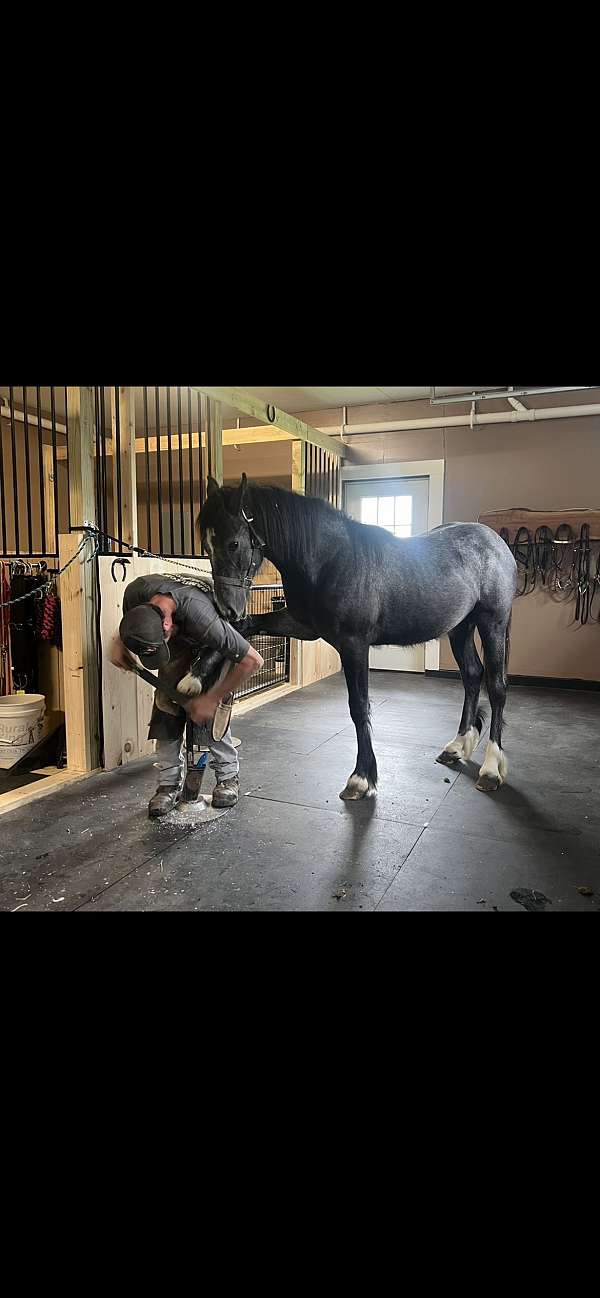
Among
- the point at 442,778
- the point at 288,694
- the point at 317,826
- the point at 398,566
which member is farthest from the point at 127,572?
the point at 288,694

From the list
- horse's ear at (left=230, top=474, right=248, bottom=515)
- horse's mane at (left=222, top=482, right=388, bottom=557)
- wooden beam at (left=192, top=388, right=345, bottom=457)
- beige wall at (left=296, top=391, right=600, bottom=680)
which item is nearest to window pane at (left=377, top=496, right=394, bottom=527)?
beige wall at (left=296, top=391, right=600, bottom=680)

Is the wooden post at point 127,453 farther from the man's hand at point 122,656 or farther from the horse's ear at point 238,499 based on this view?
the horse's ear at point 238,499

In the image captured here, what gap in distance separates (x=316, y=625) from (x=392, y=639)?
1.43 feet

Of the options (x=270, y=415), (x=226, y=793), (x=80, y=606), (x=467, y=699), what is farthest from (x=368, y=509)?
(x=226, y=793)

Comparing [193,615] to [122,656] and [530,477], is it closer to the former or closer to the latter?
[122,656]

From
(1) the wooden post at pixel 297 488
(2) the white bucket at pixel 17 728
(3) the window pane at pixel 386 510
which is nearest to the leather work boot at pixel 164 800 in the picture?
(2) the white bucket at pixel 17 728

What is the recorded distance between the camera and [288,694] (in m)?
5.62

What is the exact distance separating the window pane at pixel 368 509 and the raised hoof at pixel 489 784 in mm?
3885

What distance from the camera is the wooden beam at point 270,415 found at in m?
4.36

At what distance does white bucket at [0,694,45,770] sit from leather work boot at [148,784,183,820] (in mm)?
1113

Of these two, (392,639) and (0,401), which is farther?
(0,401)

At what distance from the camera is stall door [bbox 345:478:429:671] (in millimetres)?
6383

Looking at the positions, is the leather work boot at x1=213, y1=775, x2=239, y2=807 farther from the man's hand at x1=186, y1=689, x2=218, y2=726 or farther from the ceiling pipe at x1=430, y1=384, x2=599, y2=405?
the ceiling pipe at x1=430, y1=384, x2=599, y2=405
